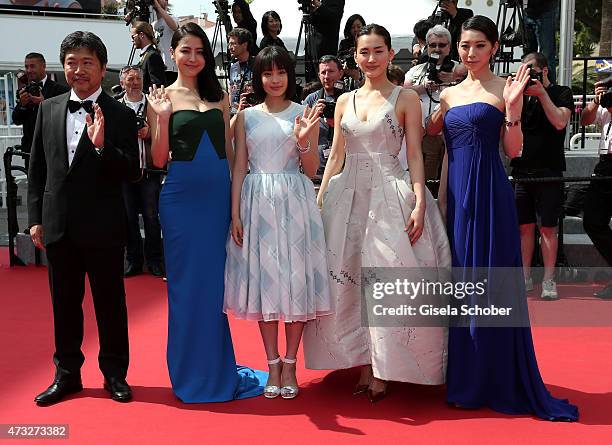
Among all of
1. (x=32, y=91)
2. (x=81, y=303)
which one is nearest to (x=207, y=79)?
(x=81, y=303)

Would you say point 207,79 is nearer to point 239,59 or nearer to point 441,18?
point 239,59

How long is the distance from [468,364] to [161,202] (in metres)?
1.84

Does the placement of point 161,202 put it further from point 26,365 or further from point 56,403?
point 26,365

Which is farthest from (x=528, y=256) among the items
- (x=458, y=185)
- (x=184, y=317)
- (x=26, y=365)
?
(x=26, y=365)

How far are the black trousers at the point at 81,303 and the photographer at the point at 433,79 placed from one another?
2.49 meters

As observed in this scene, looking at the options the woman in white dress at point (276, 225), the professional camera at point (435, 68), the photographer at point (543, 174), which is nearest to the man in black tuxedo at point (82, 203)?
the woman in white dress at point (276, 225)

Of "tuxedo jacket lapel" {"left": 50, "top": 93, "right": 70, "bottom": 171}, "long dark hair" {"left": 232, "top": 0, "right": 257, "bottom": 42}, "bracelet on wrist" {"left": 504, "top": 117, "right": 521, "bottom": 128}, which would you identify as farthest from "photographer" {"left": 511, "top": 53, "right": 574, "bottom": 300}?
"long dark hair" {"left": 232, "top": 0, "right": 257, "bottom": 42}

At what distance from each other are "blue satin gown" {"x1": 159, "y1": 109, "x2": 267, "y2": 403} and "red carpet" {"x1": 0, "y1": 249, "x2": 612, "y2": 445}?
0.19 meters

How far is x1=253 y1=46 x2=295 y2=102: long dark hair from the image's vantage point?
4207mm

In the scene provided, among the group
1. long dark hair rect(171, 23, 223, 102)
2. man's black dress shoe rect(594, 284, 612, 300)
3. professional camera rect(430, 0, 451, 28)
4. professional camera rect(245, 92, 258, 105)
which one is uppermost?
professional camera rect(430, 0, 451, 28)

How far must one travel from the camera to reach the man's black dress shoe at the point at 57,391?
408 centimetres

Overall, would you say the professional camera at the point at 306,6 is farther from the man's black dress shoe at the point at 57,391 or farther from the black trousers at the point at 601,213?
the man's black dress shoe at the point at 57,391

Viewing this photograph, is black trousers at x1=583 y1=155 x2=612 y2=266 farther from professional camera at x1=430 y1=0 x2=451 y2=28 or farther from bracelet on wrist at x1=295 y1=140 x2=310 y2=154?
bracelet on wrist at x1=295 y1=140 x2=310 y2=154

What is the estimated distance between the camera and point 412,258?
3988mm
